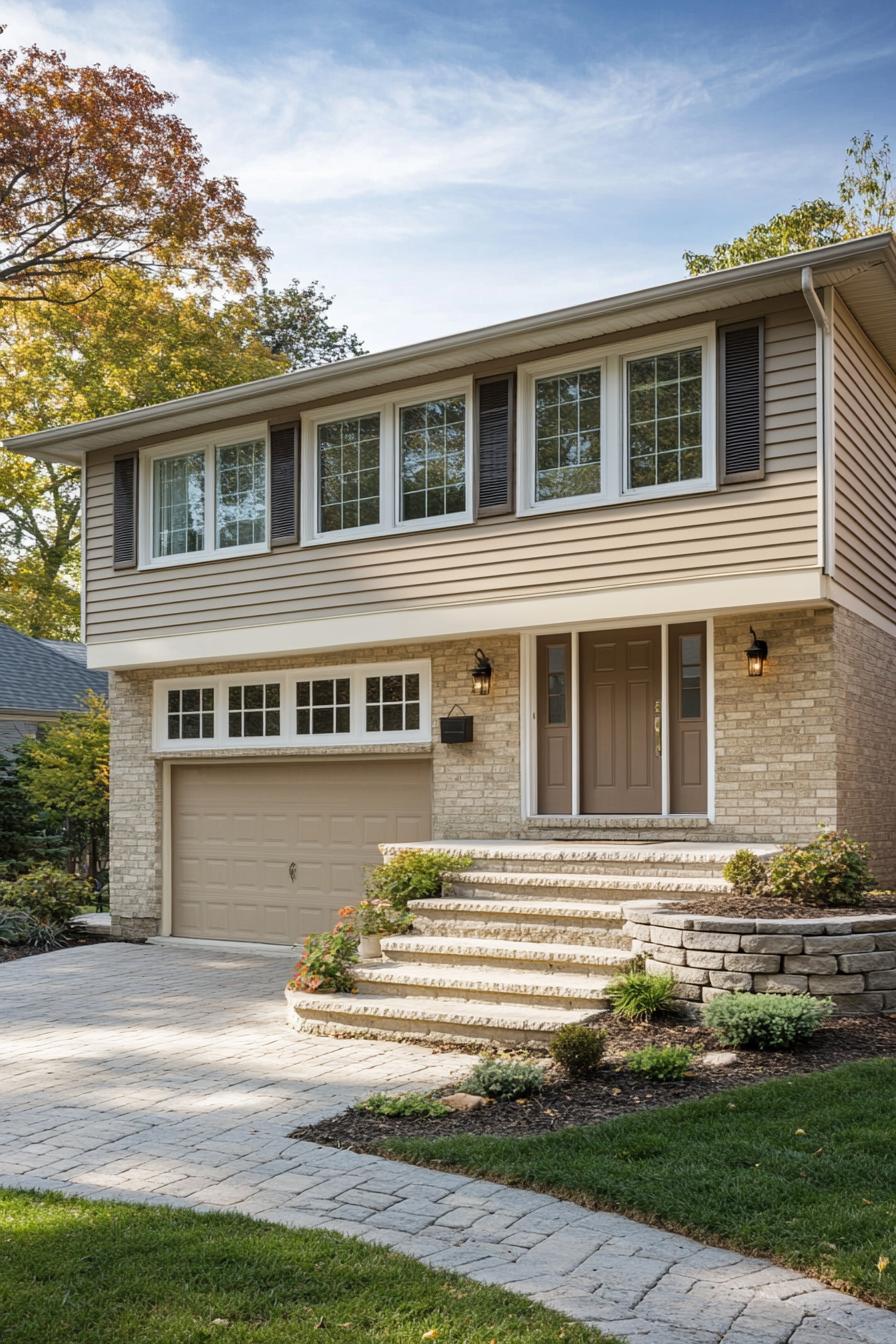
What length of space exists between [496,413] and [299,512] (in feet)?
8.04

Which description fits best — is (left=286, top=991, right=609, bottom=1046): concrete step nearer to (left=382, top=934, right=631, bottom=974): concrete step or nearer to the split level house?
(left=382, top=934, right=631, bottom=974): concrete step

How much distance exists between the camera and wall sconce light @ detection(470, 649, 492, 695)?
11.1 metres

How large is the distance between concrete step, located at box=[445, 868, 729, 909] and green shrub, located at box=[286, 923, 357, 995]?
1.15 m

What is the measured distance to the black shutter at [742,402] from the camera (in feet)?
30.7

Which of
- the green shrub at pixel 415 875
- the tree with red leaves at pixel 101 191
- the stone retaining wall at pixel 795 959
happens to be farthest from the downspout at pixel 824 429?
the tree with red leaves at pixel 101 191

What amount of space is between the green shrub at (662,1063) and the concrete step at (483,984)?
1222 mm

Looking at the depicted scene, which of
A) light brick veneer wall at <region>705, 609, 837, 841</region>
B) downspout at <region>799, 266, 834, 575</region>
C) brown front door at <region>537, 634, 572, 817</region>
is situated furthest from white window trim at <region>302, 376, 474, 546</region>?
downspout at <region>799, 266, 834, 575</region>

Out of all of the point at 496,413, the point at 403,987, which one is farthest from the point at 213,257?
the point at 403,987

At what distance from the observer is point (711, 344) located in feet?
31.7

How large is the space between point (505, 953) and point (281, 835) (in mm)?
4967

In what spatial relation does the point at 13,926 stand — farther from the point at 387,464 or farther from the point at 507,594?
the point at 507,594

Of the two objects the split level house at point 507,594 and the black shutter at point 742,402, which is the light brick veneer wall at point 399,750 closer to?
the split level house at point 507,594

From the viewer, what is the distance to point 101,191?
63.5ft

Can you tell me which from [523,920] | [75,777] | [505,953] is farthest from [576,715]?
[75,777]
